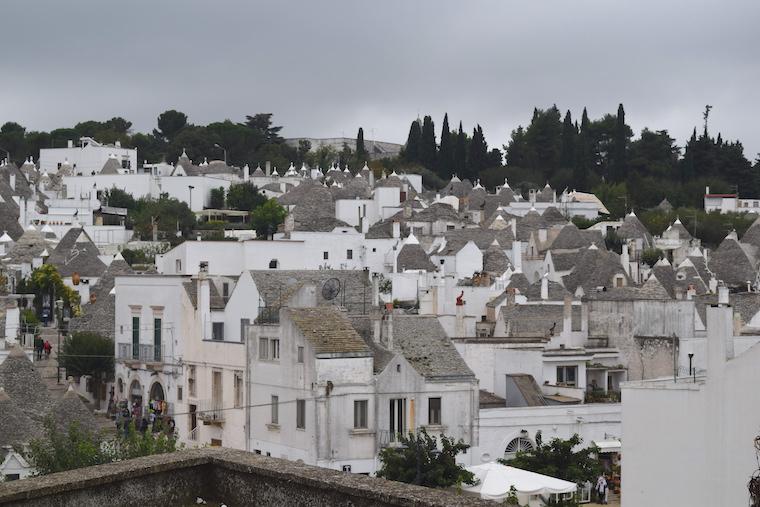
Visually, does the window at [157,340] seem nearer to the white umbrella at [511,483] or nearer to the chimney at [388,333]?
the chimney at [388,333]

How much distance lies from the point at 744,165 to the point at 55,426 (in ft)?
370

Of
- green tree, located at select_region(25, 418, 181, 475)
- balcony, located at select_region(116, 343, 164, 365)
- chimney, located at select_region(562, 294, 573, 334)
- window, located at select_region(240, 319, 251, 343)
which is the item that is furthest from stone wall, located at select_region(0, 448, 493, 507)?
chimney, located at select_region(562, 294, 573, 334)

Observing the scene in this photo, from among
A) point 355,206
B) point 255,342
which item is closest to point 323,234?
point 355,206

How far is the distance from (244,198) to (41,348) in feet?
197

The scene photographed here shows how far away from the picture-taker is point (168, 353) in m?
41.9

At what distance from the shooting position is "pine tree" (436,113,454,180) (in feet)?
453

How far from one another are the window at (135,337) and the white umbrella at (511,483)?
1502 cm

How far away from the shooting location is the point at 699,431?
24156 mm

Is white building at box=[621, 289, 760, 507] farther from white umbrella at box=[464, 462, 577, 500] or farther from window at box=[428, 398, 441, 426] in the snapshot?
window at box=[428, 398, 441, 426]

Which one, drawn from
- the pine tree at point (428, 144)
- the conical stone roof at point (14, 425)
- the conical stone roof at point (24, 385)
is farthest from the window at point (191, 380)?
the pine tree at point (428, 144)

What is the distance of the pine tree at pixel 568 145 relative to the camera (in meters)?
140

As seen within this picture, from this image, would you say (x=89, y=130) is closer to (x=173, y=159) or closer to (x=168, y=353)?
(x=173, y=159)

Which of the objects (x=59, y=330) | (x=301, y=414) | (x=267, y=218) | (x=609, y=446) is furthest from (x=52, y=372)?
(x=267, y=218)

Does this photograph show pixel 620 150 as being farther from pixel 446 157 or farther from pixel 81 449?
pixel 81 449
